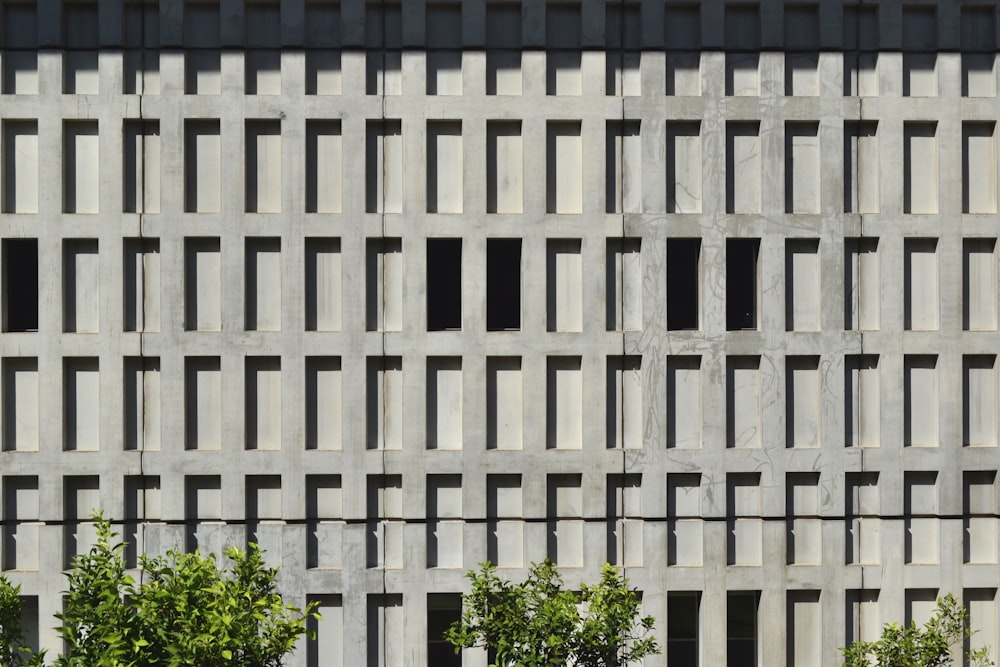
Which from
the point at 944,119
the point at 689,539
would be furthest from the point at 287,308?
the point at 944,119

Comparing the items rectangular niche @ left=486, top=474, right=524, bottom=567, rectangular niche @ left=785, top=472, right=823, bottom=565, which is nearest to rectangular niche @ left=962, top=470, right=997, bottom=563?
rectangular niche @ left=785, top=472, right=823, bottom=565

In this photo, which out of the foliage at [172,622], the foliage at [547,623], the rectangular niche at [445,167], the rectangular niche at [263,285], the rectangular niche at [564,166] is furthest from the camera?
the rectangular niche at [564,166]

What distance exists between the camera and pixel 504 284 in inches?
665

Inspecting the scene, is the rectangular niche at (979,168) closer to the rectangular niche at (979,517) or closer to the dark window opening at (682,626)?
the rectangular niche at (979,517)

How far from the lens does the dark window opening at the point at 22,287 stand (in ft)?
54.6

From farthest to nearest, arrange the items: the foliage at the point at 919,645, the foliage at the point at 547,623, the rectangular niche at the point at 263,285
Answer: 1. the rectangular niche at the point at 263,285
2. the foliage at the point at 919,645
3. the foliage at the point at 547,623

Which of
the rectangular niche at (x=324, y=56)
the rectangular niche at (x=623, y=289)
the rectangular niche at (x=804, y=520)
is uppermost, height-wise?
the rectangular niche at (x=324, y=56)

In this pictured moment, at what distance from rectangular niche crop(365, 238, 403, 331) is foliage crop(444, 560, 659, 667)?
5259mm

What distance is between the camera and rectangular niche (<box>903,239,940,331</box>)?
56.0 feet

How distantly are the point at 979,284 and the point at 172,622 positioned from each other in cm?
1678

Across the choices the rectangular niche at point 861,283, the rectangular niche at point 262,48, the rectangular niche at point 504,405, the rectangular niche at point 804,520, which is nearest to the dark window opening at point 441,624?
the rectangular niche at point 504,405

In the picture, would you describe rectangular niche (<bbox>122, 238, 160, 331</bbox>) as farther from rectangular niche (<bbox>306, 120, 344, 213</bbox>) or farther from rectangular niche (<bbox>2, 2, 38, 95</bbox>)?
rectangular niche (<bbox>2, 2, 38, 95</bbox>)

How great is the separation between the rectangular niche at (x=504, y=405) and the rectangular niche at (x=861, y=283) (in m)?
7.03

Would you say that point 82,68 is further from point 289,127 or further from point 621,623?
point 621,623
